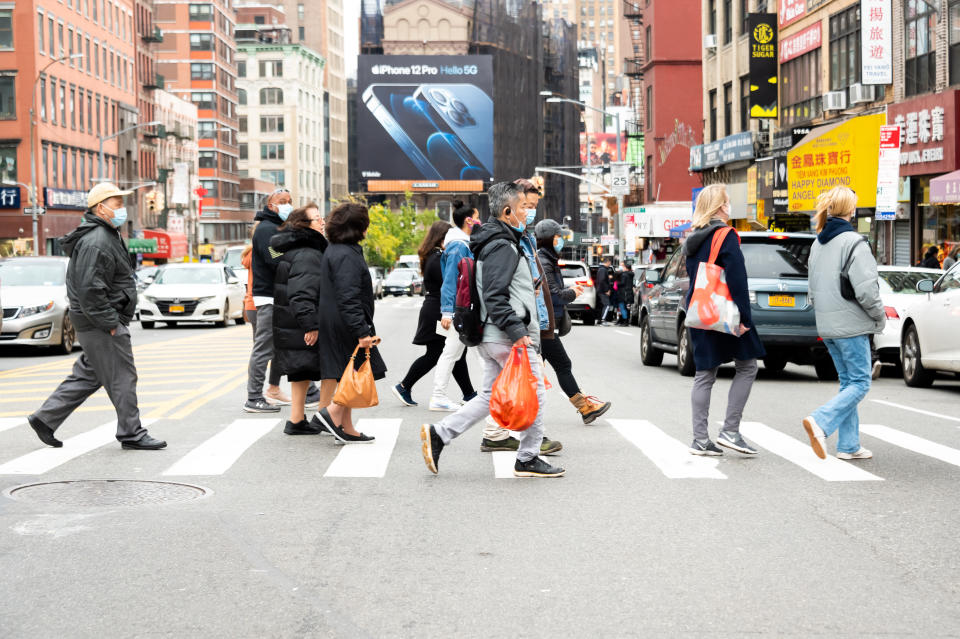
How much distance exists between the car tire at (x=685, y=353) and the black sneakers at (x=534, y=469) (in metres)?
8.41

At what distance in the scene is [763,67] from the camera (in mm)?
43906

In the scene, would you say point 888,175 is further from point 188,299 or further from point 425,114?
point 425,114

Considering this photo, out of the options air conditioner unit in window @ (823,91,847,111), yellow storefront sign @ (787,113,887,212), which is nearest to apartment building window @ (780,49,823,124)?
air conditioner unit in window @ (823,91,847,111)

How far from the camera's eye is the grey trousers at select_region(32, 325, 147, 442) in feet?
32.1

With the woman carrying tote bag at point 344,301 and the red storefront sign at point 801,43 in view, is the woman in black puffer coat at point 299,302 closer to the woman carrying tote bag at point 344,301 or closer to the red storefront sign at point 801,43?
the woman carrying tote bag at point 344,301

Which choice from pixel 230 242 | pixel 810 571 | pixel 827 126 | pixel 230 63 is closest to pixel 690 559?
pixel 810 571

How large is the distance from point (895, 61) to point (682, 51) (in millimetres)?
36768

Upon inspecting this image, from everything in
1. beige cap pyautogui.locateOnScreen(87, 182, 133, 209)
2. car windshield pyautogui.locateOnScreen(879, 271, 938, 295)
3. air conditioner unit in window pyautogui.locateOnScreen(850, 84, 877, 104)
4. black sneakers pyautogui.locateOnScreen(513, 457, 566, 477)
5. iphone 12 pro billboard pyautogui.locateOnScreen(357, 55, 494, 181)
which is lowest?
black sneakers pyautogui.locateOnScreen(513, 457, 566, 477)

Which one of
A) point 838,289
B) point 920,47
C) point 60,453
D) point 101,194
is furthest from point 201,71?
point 838,289

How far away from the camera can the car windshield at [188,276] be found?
105 ft

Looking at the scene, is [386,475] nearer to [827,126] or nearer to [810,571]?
[810,571]

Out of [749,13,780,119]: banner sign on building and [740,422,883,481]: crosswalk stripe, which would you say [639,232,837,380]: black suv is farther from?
[749,13,780,119]: banner sign on building

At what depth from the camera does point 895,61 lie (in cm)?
3269

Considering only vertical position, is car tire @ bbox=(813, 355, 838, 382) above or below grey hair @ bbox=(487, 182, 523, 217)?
below
